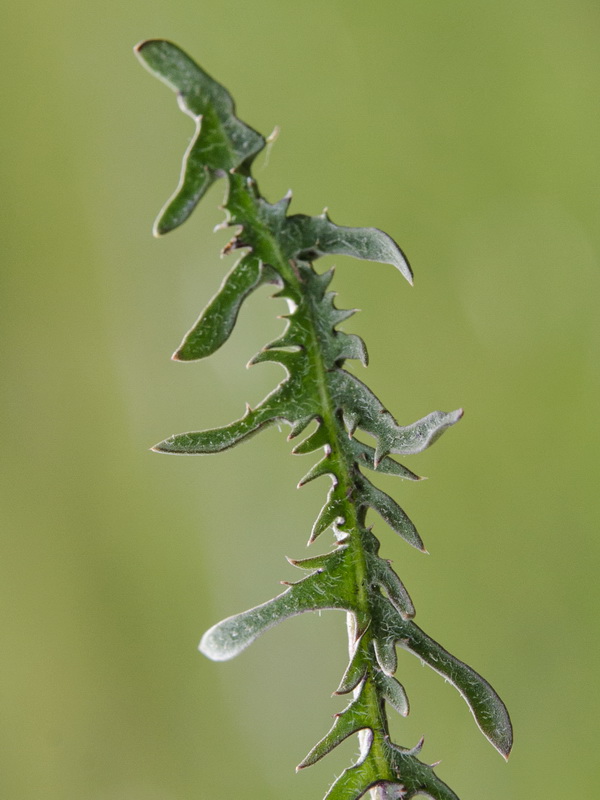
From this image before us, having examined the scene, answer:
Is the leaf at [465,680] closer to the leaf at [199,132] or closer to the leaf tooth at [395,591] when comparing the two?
the leaf tooth at [395,591]

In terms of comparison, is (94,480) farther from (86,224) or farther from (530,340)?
(530,340)

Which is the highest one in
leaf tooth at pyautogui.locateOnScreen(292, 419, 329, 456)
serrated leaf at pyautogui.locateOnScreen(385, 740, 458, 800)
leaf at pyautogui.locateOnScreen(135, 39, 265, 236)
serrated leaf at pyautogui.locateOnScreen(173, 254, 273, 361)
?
leaf at pyautogui.locateOnScreen(135, 39, 265, 236)

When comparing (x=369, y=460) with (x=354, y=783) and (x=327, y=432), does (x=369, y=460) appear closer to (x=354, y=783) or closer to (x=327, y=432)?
(x=327, y=432)

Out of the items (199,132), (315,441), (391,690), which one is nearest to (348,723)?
(391,690)

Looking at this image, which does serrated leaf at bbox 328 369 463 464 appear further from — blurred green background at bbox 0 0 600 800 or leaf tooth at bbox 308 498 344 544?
blurred green background at bbox 0 0 600 800

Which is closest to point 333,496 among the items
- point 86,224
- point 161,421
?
point 161,421

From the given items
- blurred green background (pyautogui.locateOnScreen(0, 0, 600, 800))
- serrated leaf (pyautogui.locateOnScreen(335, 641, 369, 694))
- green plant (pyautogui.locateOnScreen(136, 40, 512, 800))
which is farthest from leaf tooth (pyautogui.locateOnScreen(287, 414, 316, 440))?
blurred green background (pyautogui.locateOnScreen(0, 0, 600, 800))

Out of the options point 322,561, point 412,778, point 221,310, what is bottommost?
point 412,778

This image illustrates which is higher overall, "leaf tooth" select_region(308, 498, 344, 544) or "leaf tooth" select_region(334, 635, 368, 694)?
"leaf tooth" select_region(308, 498, 344, 544)
